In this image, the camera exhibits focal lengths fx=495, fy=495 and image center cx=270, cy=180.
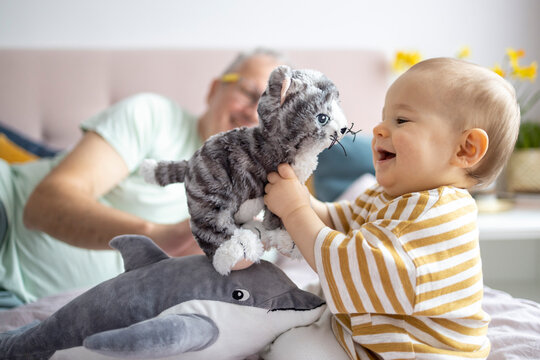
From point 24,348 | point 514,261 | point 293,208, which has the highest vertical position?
point 293,208

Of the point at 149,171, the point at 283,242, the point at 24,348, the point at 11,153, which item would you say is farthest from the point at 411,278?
the point at 11,153

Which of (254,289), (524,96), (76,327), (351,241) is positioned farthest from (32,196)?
(524,96)

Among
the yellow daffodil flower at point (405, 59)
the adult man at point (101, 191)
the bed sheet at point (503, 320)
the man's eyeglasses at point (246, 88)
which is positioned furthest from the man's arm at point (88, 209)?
the yellow daffodil flower at point (405, 59)

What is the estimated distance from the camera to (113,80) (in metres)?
2.19

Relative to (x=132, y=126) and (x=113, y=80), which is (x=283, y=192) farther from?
(x=113, y=80)

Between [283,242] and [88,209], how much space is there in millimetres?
664

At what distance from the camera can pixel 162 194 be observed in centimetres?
159

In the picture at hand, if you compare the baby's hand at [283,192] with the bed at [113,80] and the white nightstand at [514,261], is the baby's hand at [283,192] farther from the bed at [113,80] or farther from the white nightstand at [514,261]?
the white nightstand at [514,261]

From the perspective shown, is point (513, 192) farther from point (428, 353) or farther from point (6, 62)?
point (6, 62)

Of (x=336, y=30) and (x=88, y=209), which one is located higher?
(x=336, y=30)

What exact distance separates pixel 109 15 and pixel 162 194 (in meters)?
1.18

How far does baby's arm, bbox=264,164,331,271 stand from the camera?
0.76 metres

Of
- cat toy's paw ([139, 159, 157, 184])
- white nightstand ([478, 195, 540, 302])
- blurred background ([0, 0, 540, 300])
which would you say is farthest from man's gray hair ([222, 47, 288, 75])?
white nightstand ([478, 195, 540, 302])

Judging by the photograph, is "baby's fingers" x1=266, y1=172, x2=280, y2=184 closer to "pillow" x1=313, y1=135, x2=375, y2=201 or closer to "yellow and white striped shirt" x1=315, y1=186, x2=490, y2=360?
"yellow and white striped shirt" x1=315, y1=186, x2=490, y2=360
